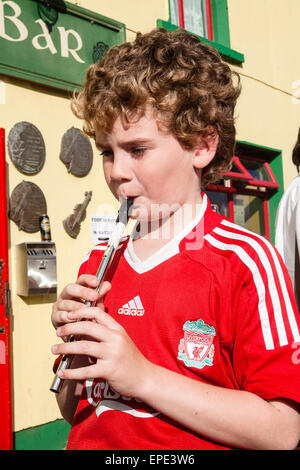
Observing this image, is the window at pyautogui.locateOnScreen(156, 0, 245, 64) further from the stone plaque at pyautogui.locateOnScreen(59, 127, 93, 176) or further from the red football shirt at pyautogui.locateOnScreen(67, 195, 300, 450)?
the red football shirt at pyautogui.locateOnScreen(67, 195, 300, 450)

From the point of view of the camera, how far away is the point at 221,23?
4.80 metres

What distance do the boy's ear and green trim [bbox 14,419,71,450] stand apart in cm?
253

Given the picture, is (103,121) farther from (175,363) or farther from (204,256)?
(175,363)

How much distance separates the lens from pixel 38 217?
10.1ft

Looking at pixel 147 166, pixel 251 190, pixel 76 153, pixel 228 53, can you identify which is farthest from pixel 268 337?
pixel 251 190

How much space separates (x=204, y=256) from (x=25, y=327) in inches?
91.2

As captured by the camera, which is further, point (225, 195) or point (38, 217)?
point (225, 195)

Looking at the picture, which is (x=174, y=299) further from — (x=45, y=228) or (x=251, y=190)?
(x=251, y=190)

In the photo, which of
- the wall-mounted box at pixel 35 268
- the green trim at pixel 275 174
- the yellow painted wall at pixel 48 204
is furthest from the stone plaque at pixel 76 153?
the green trim at pixel 275 174

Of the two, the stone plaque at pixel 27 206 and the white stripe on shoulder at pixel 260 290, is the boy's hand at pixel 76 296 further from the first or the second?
the stone plaque at pixel 27 206

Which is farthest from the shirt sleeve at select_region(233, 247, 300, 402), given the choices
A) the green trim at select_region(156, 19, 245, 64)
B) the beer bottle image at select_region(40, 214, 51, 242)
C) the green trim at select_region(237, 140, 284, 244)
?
the green trim at select_region(237, 140, 284, 244)

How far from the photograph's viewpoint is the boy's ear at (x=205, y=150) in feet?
3.58

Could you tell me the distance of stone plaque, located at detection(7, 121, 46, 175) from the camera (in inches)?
117
